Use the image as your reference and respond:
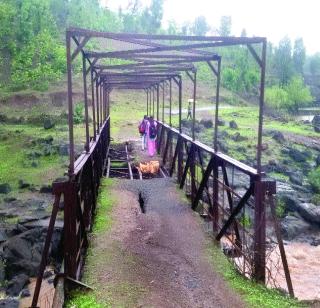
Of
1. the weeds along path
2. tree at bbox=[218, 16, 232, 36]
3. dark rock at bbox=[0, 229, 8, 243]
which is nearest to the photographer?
the weeds along path

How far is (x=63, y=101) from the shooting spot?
140 ft

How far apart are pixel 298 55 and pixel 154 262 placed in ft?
281

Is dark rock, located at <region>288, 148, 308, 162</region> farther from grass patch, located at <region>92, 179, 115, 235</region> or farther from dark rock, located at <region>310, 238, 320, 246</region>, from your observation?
grass patch, located at <region>92, 179, 115, 235</region>

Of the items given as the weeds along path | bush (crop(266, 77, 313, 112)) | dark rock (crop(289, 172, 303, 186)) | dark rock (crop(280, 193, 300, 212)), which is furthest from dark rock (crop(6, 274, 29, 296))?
bush (crop(266, 77, 313, 112))

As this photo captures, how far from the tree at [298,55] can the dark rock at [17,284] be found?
80.3 meters

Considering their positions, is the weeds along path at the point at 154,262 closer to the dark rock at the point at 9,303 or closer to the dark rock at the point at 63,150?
the dark rock at the point at 9,303

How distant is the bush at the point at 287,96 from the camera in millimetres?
57062

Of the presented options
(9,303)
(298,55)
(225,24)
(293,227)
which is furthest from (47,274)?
(225,24)

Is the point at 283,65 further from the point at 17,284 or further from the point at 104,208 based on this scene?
the point at 17,284

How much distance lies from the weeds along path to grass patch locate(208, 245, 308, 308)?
0.38 feet

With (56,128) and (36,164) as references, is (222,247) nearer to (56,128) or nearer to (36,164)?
(36,164)

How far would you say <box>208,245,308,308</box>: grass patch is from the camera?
4.95 metres

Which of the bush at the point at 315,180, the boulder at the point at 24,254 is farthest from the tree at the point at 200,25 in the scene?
the boulder at the point at 24,254

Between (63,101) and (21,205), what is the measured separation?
99.0 feet
